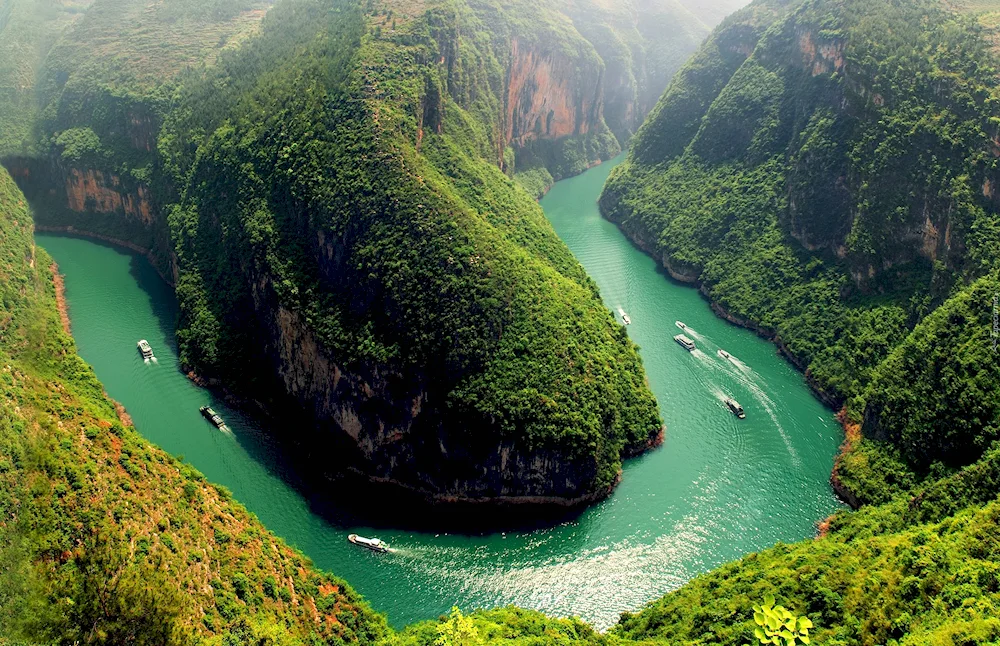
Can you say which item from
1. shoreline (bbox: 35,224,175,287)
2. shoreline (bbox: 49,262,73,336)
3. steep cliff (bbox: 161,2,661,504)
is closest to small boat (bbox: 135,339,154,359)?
steep cliff (bbox: 161,2,661,504)

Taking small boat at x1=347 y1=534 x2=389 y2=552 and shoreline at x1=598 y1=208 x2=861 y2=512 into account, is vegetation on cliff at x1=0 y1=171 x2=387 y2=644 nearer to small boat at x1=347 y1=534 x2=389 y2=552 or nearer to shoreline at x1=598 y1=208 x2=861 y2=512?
small boat at x1=347 y1=534 x2=389 y2=552

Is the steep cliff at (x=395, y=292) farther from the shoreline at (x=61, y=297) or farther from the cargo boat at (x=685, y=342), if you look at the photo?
the shoreline at (x=61, y=297)

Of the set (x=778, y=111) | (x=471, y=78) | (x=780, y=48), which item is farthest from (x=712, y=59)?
(x=471, y=78)

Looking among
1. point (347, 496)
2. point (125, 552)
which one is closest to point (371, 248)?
point (347, 496)

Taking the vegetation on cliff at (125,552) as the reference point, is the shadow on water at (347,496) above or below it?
below

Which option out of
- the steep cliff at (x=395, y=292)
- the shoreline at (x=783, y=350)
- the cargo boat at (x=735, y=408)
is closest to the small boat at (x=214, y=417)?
the steep cliff at (x=395, y=292)

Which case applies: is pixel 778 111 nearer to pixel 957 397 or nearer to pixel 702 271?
pixel 702 271
